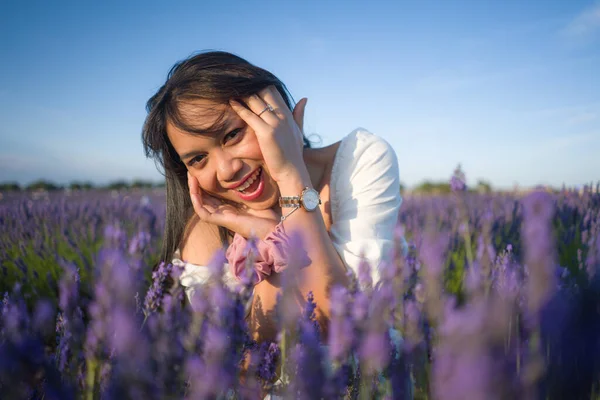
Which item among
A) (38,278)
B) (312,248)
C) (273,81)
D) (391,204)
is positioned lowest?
(38,278)

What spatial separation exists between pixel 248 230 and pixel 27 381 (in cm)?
114

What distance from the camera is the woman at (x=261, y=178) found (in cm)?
161

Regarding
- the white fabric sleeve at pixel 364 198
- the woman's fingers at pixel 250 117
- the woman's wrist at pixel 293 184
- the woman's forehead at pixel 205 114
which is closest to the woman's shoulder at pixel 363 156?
the white fabric sleeve at pixel 364 198

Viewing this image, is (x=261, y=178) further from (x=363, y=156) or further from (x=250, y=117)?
(x=363, y=156)

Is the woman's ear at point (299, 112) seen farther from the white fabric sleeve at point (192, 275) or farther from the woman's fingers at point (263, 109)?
the white fabric sleeve at point (192, 275)

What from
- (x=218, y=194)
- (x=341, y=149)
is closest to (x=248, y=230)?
(x=218, y=194)

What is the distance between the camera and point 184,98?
6.23 feet

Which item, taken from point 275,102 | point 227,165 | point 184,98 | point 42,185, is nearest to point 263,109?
point 275,102

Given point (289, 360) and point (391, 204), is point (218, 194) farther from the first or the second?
point (289, 360)

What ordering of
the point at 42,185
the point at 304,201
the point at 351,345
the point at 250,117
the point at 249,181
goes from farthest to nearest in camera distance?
the point at 42,185, the point at 249,181, the point at 250,117, the point at 304,201, the point at 351,345

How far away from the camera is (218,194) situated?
2.04m

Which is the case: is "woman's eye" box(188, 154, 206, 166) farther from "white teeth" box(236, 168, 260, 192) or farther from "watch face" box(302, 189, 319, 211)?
"watch face" box(302, 189, 319, 211)

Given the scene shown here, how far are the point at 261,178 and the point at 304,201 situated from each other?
1.12 feet

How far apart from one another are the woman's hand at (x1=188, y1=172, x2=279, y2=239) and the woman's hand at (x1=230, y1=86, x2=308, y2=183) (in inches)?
9.8
